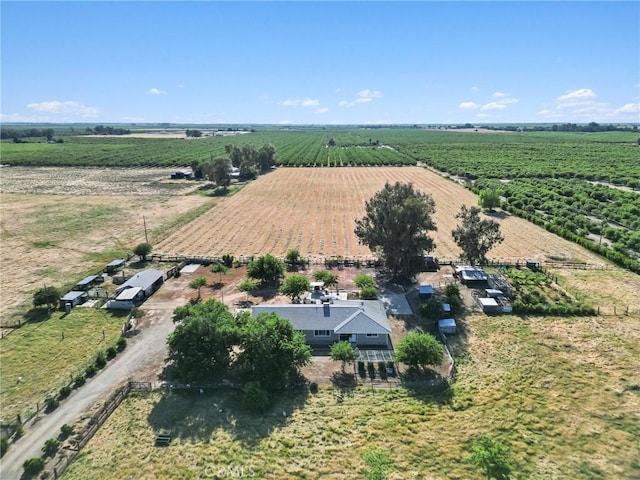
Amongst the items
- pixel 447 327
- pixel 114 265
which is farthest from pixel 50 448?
pixel 447 327

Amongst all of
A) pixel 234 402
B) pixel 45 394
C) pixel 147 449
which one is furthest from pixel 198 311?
pixel 45 394

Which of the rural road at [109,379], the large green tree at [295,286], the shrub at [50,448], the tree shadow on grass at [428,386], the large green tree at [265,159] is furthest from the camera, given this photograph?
the large green tree at [265,159]

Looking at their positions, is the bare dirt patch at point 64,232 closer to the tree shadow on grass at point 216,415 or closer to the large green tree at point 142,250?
the large green tree at point 142,250

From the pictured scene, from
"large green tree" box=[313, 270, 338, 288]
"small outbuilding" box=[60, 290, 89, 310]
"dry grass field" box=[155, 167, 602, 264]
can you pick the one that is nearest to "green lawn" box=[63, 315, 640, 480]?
"large green tree" box=[313, 270, 338, 288]

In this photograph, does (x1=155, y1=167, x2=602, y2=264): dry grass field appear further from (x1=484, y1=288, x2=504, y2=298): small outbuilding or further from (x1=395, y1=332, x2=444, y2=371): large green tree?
(x1=395, y1=332, x2=444, y2=371): large green tree

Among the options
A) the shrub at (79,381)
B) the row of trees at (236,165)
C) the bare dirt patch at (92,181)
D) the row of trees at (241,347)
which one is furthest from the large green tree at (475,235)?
the bare dirt patch at (92,181)

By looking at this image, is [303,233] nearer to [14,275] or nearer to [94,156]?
[14,275]
